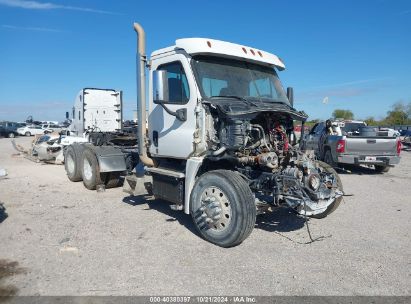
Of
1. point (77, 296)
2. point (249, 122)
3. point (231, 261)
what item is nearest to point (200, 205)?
point (231, 261)

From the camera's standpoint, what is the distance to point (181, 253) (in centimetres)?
502

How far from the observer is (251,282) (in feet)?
13.7

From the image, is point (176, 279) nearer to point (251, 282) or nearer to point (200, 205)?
point (251, 282)

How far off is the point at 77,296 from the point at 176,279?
3.43ft

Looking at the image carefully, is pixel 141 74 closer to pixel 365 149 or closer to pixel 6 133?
pixel 365 149

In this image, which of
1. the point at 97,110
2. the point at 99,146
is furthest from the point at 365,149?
the point at 97,110

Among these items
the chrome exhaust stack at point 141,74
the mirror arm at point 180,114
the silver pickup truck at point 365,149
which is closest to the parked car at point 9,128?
the silver pickup truck at point 365,149

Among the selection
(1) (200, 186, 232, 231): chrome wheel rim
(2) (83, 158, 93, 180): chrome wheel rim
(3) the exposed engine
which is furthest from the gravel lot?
(2) (83, 158, 93, 180): chrome wheel rim

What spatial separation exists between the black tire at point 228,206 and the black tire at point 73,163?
543 centimetres

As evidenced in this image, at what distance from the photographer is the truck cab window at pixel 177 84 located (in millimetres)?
5832

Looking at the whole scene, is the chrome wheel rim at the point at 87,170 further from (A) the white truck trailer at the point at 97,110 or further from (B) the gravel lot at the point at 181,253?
(A) the white truck trailer at the point at 97,110

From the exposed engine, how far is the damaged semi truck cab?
1 centimetres

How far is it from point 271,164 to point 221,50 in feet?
6.33

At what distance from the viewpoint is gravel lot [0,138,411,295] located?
4.05 m
